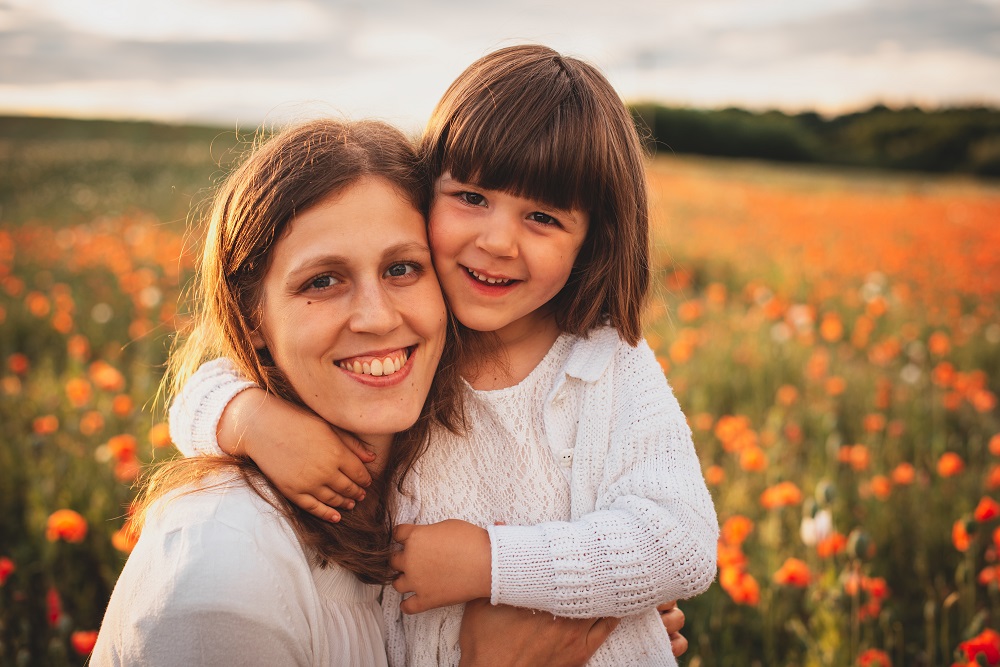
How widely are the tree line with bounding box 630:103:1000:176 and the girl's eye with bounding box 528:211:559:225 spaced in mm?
37269

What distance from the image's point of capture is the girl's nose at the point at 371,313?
1.48 metres

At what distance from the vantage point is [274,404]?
1.56 meters

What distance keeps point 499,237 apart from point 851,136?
55559mm

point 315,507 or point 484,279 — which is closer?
point 315,507

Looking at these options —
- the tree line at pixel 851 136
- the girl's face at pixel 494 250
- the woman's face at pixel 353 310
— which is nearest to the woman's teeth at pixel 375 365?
the woman's face at pixel 353 310

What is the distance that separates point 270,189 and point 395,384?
0.51 meters

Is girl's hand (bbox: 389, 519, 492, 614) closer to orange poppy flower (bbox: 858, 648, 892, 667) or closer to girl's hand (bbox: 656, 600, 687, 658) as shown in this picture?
girl's hand (bbox: 656, 600, 687, 658)

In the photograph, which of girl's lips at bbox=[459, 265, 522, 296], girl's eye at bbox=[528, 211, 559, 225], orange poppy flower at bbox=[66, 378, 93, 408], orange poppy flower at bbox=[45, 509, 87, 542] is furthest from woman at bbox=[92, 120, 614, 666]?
orange poppy flower at bbox=[66, 378, 93, 408]

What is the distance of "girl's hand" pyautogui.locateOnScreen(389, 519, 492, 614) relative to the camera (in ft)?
5.01

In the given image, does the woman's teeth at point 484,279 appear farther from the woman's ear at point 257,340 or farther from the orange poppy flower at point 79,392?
the orange poppy flower at point 79,392

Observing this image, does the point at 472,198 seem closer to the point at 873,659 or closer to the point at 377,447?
the point at 377,447

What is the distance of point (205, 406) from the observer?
1638mm

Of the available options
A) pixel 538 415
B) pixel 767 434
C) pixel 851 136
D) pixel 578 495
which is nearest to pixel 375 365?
pixel 538 415

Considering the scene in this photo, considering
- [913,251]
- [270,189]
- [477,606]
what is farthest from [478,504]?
[913,251]
